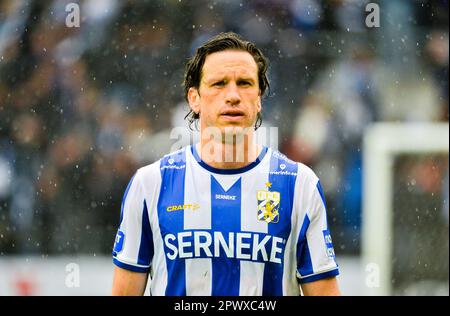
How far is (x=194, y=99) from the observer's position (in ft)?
10.0

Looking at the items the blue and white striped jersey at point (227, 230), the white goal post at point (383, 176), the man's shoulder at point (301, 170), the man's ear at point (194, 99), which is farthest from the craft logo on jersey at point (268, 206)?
the white goal post at point (383, 176)

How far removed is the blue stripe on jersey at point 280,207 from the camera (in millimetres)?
2734

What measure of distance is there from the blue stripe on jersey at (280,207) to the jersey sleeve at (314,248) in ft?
0.20

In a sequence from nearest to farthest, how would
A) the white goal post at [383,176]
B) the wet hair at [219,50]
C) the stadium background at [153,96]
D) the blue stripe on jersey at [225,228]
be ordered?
1. the blue stripe on jersey at [225,228]
2. the wet hair at [219,50]
3. the white goal post at [383,176]
4. the stadium background at [153,96]

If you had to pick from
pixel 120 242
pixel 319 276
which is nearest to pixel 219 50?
pixel 120 242

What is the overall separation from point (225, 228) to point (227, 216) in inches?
1.9

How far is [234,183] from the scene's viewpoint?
2852 mm

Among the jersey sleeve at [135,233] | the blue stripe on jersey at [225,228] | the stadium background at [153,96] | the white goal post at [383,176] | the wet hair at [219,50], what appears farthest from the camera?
the stadium background at [153,96]

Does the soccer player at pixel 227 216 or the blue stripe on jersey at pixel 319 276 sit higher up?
the soccer player at pixel 227 216

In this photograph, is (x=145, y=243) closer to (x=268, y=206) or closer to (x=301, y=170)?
(x=268, y=206)

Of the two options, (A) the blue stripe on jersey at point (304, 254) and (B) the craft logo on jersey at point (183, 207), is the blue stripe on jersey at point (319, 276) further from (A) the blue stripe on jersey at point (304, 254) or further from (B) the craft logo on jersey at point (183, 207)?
(B) the craft logo on jersey at point (183, 207)

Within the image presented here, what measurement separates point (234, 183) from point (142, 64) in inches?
133

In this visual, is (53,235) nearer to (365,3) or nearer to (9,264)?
(9,264)
